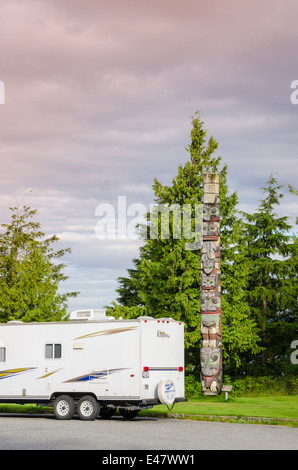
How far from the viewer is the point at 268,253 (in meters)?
48.1

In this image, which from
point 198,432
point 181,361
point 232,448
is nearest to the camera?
point 232,448

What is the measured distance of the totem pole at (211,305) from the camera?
29.5 m

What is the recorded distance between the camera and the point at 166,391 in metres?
20.8

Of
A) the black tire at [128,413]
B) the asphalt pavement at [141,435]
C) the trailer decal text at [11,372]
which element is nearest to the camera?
the asphalt pavement at [141,435]

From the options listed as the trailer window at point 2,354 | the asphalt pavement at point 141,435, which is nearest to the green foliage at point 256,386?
the trailer window at point 2,354

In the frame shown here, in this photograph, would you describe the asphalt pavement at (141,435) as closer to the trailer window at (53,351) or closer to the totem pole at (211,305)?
the trailer window at (53,351)

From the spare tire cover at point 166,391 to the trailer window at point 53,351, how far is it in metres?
3.60

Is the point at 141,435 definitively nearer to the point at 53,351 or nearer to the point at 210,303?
the point at 53,351

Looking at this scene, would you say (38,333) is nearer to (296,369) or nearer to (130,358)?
(130,358)

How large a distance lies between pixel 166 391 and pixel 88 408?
8.47 feet

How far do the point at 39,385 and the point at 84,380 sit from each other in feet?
5.57

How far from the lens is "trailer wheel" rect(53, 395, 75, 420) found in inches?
842

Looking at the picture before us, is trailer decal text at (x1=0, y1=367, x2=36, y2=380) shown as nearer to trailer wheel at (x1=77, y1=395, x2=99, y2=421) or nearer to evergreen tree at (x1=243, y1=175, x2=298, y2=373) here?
trailer wheel at (x1=77, y1=395, x2=99, y2=421)
